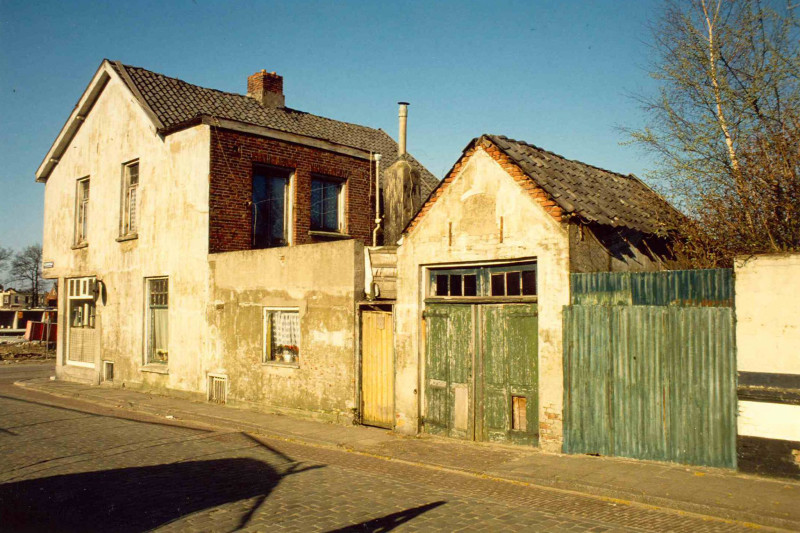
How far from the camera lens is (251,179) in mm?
16766

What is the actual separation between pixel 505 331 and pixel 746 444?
A: 367cm

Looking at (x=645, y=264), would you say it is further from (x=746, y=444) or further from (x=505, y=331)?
(x=746, y=444)

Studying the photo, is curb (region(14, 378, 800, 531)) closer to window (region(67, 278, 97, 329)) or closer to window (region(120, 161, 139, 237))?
window (region(120, 161, 139, 237))

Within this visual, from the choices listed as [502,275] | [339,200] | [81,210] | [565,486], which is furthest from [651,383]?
[81,210]

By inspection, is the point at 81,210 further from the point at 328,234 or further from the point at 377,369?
the point at 377,369

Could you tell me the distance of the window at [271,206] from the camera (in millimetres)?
17203

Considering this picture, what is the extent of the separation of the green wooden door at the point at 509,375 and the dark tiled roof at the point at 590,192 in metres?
Answer: 1.74

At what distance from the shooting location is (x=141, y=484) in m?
8.05

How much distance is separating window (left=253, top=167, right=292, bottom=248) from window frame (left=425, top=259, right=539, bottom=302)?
7101 mm

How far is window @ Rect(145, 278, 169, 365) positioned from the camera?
1739 cm

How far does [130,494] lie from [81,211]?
16.5 meters

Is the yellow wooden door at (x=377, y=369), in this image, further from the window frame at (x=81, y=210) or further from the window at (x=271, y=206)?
the window frame at (x=81, y=210)

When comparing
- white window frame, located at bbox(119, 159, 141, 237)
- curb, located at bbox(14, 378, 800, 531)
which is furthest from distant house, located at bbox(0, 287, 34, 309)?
curb, located at bbox(14, 378, 800, 531)

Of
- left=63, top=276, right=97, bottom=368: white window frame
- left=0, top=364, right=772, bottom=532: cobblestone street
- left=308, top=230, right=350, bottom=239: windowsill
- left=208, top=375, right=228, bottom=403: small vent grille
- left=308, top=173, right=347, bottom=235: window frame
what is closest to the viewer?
left=0, top=364, right=772, bottom=532: cobblestone street
